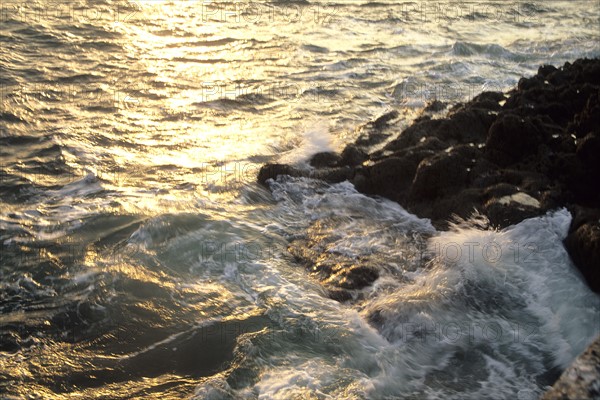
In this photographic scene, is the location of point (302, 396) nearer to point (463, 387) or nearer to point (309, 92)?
point (463, 387)

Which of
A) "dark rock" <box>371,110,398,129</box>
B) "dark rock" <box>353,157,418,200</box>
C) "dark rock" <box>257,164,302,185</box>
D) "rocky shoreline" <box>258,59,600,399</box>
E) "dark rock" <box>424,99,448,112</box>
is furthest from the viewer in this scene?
"dark rock" <box>424,99,448,112</box>

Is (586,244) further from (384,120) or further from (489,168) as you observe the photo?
(384,120)

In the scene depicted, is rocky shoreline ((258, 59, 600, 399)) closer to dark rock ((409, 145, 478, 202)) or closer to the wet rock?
dark rock ((409, 145, 478, 202))

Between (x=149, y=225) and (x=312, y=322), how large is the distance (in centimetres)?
240

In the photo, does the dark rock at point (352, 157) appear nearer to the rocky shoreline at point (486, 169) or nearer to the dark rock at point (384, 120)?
the rocky shoreline at point (486, 169)

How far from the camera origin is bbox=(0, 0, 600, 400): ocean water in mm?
5051

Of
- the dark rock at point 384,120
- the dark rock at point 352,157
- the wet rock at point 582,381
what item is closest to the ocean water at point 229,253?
the dark rock at point 384,120

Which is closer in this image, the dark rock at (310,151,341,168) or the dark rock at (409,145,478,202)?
the dark rock at (409,145,478,202)

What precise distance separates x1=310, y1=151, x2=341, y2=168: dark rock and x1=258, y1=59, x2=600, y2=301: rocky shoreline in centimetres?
1

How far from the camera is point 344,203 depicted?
302 inches

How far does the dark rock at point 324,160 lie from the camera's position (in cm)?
861

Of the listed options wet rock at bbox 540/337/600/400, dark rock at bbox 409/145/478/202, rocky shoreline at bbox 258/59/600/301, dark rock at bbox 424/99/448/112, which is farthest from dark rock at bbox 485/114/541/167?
wet rock at bbox 540/337/600/400

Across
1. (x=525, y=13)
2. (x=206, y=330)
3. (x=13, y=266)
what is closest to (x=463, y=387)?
(x=206, y=330)

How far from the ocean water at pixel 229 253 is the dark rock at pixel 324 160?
255mm
